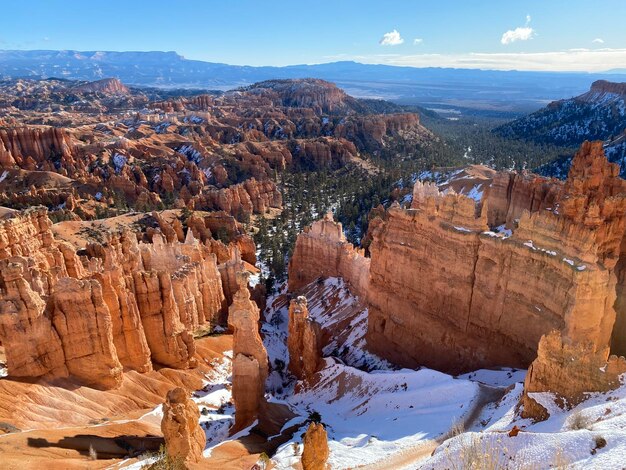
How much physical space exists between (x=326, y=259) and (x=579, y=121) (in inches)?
5330

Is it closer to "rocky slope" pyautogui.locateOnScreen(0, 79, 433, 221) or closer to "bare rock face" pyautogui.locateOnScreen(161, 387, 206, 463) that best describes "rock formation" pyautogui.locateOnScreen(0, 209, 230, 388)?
"bare rock face" pyautogui.locateOnScreen(161, 387, 206, 463)

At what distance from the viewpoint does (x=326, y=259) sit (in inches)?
1677

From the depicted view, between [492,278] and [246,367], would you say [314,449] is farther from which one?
[492,278]

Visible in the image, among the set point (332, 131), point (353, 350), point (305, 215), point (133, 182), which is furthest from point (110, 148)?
point (353, 350)

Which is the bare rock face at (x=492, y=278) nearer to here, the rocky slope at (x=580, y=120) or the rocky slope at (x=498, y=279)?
the rocky slope at (x=498, y=279)

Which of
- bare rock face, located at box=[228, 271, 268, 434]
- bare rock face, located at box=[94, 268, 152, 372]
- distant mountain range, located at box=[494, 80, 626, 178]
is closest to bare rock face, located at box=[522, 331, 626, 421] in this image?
bare rock face, located at box=[228, 271, 268, 434]

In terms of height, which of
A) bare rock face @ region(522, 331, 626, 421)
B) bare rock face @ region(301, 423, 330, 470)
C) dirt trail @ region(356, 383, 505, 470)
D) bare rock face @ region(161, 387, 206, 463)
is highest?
bare rock face @ region(522, 331, 626, 421)

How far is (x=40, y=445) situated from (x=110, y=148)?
325 feet

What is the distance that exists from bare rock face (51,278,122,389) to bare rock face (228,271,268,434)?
244 inches

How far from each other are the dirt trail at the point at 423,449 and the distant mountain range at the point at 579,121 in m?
122

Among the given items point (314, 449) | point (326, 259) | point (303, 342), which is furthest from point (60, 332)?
point (326, 259)

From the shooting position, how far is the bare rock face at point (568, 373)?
610 inches

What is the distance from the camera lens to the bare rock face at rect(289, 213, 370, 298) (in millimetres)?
38469

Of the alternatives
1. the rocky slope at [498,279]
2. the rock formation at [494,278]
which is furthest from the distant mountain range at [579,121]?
the rocky slope at [498,279]
